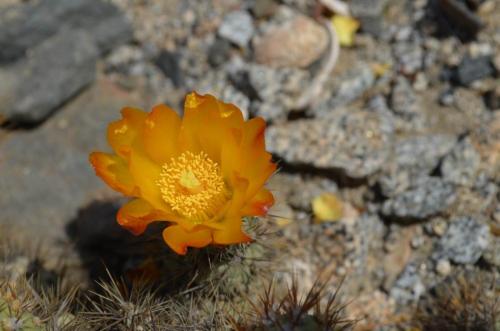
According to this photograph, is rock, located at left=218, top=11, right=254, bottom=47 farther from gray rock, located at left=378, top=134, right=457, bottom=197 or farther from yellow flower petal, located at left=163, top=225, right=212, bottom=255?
yellow flower petal, located at left=163, top=225, right=212, bottom=255

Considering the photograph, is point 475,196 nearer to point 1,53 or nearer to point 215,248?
point 215,248

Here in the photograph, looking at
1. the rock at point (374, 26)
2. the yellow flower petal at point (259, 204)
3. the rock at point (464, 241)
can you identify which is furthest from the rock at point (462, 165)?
the yellow flower petal at point (259, 204)

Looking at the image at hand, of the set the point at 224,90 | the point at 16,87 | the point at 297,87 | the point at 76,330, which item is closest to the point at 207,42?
the point at 224,90

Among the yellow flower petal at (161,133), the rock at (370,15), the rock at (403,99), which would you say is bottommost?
the rock at (403,99)

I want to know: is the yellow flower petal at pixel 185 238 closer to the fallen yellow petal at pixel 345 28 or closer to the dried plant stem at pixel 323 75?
the dried plant stem at pixel 323 75

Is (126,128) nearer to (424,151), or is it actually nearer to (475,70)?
(424,151)

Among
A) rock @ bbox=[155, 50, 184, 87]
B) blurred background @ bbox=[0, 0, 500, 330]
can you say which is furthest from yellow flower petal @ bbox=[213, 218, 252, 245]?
rock @ bbox=[155, 50, 184, 87]
